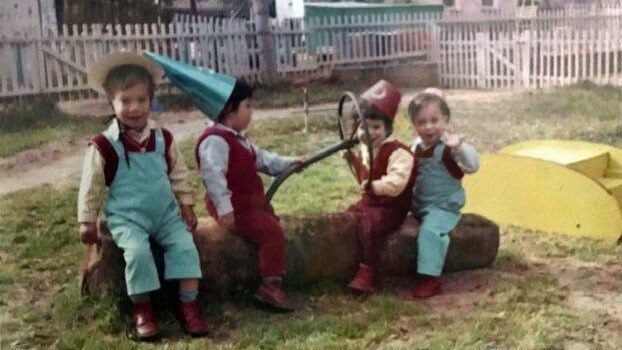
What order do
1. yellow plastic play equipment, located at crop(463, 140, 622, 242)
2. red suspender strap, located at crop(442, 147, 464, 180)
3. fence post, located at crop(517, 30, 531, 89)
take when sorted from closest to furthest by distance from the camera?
red suspender strap, located at crop(442, 147, 464, 180)
yellow plastic play equipment, located at crop(463, 140, 622, 242)
fence post, located at crop(517, 30, 531, 89)

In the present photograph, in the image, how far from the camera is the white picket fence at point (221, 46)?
183 cm

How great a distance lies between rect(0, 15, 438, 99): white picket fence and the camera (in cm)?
183

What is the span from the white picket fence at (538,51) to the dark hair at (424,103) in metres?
0.34

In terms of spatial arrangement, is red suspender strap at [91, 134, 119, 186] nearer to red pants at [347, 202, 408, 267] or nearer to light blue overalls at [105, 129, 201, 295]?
light blue overalls at [105, 129, 201, 295]

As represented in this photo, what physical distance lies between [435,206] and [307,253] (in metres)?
0.31

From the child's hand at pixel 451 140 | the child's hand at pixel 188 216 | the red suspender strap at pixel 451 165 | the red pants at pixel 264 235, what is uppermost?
the child's hand at pixel 451 140

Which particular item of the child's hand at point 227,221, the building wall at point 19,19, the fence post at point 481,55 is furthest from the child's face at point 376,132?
the building wall at point 19,19

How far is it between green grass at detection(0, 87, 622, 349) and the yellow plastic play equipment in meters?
0.06

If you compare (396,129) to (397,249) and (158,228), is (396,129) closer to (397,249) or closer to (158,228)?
(397,249)

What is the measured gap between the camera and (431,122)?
189 cm

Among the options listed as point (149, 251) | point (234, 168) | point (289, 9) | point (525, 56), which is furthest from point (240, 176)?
point (525, 56)

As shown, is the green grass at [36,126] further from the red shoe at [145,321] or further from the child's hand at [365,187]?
the child's hand at [365,187]

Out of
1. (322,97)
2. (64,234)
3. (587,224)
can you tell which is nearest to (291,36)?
(322,97)

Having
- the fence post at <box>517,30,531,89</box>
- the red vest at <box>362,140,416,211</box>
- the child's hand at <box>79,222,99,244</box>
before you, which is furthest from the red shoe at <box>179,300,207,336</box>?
the fence post at <box>517,30,531,89</box>
